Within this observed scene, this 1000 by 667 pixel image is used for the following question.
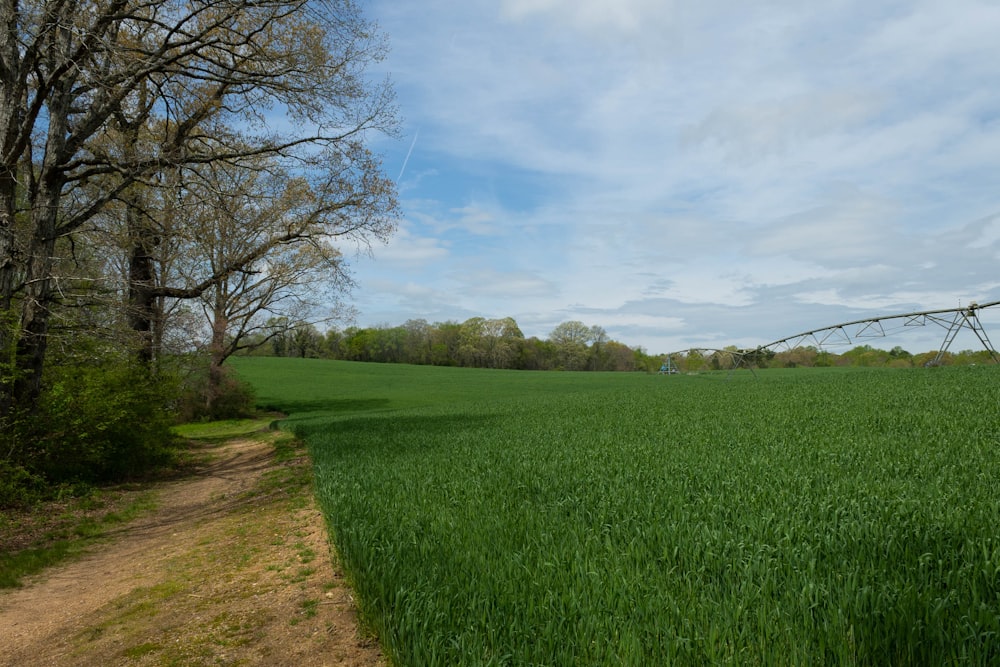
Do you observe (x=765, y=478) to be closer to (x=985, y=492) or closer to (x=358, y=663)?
(x=985, y=492)

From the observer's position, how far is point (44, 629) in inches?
181

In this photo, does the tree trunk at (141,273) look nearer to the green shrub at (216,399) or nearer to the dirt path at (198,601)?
the dirt path at (198,601)

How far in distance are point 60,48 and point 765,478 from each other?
1305 centimetres

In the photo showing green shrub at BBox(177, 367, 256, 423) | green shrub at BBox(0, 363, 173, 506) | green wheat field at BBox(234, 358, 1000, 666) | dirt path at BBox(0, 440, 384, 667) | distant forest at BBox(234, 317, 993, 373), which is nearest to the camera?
green wheat field at BBox(234, 358, 1000, 666)

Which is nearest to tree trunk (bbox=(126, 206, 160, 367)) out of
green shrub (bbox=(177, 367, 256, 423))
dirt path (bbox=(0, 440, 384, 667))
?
dirt path (bbox=(0, 440, 384, 667))

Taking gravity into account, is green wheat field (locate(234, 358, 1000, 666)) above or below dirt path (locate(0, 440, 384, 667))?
above

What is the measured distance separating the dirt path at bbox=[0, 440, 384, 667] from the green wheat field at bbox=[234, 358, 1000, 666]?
1.28 ft

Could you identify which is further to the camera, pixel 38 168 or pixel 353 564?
pixel 38 168

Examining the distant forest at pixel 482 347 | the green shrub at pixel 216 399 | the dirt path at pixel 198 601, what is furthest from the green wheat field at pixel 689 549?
the distant forest at pixel 482 347

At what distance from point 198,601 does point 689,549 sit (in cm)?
423

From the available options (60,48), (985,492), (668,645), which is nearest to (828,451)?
(985,492)

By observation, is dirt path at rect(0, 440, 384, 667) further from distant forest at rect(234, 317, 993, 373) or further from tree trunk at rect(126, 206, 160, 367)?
distant forest at rect(234, 317, 993, 373)

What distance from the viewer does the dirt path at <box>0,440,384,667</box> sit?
386 centimetres

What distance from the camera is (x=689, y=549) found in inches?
150
